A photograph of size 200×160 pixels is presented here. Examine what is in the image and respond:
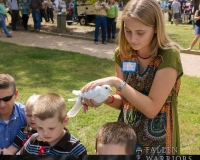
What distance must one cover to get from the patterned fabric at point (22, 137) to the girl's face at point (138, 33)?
1.10 metres

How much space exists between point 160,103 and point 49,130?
68 cm

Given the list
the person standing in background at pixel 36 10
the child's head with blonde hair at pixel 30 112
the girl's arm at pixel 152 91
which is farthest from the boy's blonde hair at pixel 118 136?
Answer: the person standing in background at pixel 36 10

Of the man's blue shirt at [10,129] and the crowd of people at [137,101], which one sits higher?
the crowd of people at [137,101]

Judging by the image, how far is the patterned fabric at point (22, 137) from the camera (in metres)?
2.29

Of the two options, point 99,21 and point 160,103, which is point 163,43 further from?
point 99,21

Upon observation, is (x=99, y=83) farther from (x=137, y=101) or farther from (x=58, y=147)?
(x=58, y=147)

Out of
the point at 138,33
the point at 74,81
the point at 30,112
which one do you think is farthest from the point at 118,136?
the point at 74,81

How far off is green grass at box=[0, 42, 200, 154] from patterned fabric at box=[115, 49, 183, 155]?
1719mm

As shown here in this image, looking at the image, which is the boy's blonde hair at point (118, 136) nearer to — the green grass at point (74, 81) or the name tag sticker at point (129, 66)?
the name tag sticker at point (129, 66)

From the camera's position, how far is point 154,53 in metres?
1.75

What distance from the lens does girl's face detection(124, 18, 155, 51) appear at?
165cm

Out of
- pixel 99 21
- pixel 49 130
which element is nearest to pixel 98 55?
pixel 99 21

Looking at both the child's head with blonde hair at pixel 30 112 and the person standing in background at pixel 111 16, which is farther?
the person standing in background at pixel 111 16

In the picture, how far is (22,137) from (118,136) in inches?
39.7
